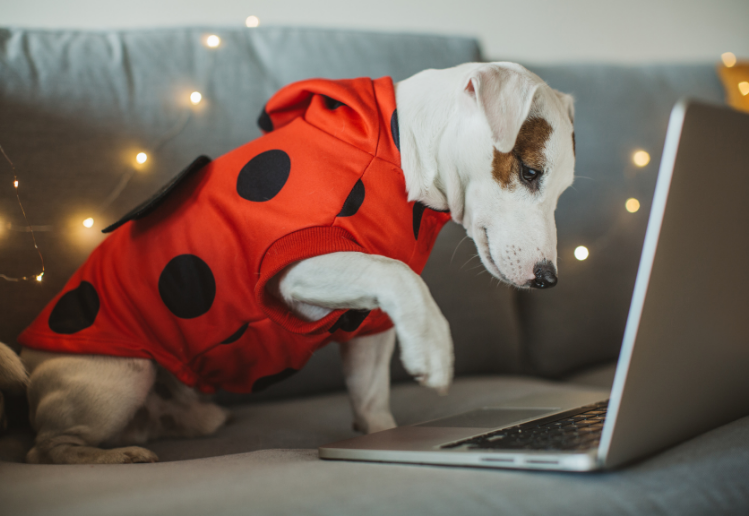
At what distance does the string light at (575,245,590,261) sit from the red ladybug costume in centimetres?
53

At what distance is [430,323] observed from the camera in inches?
23.7

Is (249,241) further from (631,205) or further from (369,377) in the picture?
(631,205)

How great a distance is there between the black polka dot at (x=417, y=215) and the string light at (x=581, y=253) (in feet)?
1.91

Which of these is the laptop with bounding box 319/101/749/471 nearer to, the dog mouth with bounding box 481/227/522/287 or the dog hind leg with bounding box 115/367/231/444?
the dog mouth with bounding box 481/227/522/287

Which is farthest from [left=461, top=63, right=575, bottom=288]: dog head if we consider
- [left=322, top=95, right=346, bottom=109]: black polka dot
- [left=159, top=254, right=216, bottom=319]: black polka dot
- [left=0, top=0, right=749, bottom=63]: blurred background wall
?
[left=0, top=0, right=749, bottom=63]: blurred background wall

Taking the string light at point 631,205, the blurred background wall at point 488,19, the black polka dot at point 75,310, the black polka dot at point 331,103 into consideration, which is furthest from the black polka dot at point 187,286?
the string light at point 631,205

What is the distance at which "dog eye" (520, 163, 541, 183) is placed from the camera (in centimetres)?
73

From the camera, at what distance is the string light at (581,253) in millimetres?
1195

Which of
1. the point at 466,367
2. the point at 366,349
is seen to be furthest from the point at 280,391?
the point at 466,367

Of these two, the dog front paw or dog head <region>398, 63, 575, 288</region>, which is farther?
dog head <region>398, 63, 575, 288</region>

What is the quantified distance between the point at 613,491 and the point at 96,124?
110 centimetres

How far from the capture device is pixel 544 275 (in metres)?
0.71

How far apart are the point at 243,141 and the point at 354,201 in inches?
21.0

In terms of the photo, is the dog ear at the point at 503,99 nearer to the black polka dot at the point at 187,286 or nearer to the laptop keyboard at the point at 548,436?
the laptop keyboard at the point at 548,436
